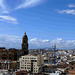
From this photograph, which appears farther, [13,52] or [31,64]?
[13,52]

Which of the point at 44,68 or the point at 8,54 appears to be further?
the point at 8,54

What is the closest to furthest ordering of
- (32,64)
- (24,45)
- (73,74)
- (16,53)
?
(73,74) < (32,64) < (24,45) < (16,53)

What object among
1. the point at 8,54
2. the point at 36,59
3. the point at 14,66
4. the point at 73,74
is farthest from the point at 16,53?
the point at 73,74

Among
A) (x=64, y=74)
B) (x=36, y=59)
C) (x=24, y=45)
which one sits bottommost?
(x=64, y=74)

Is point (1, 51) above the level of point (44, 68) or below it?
above

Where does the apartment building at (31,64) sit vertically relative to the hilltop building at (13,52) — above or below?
below

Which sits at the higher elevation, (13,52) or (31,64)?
(13,52)

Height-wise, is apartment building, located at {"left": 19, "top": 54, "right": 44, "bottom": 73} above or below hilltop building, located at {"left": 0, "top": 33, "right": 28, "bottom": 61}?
below

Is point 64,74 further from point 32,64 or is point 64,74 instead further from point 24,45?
point 24,45

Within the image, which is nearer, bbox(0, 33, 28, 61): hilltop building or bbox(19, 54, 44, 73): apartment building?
bbox(19, 54, 44, 73): apartment building

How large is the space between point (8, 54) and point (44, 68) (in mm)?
27019

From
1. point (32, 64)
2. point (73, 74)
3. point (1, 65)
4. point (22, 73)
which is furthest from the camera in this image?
point (1, 65)

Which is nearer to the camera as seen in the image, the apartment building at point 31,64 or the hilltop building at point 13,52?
the apartment building at point 31,64

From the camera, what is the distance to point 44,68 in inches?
3393
